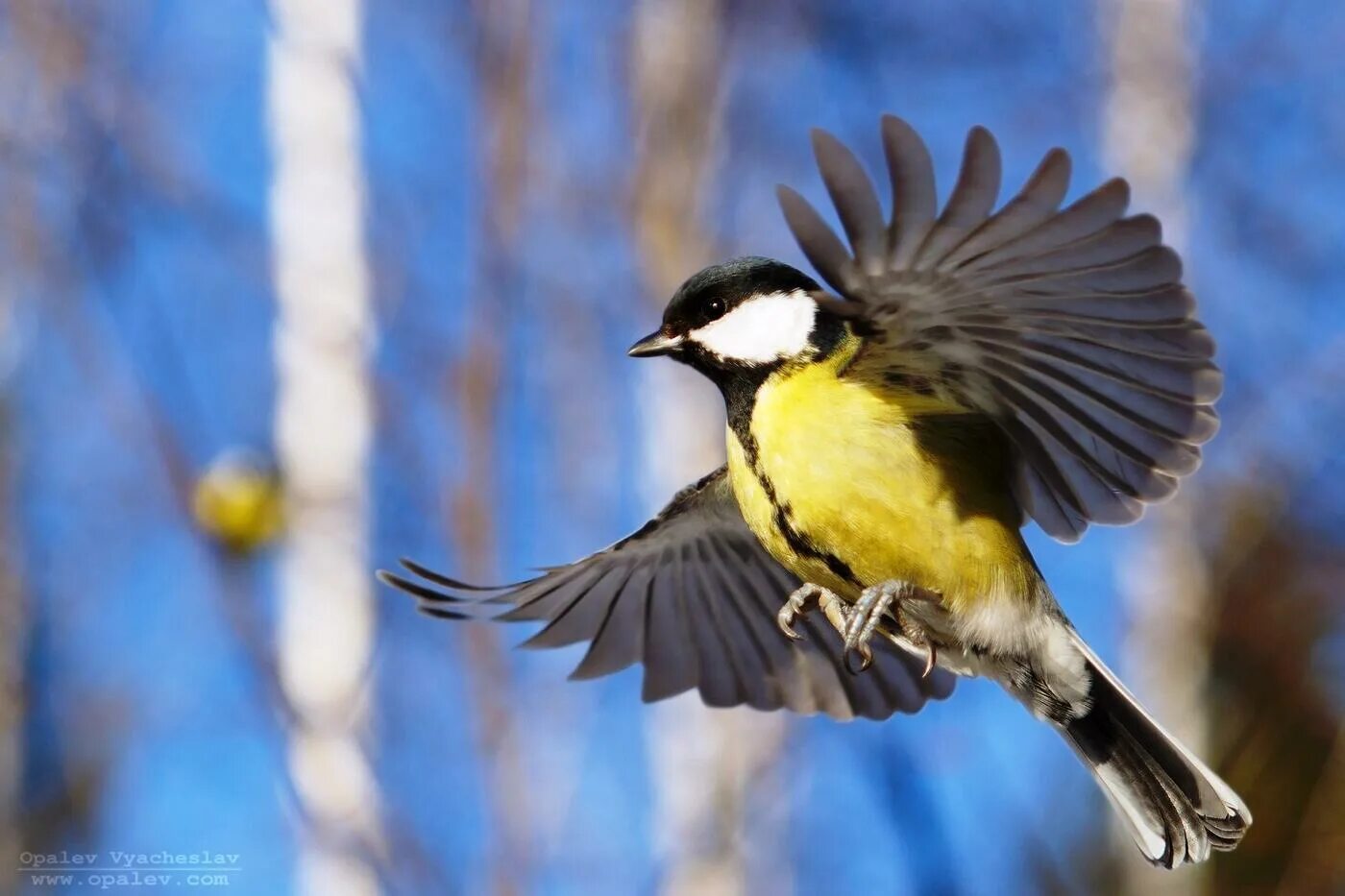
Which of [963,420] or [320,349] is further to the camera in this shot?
[320,349]

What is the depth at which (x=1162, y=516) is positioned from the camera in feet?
15.8

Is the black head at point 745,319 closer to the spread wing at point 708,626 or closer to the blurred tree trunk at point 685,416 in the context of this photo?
the spread wing at point 708,626

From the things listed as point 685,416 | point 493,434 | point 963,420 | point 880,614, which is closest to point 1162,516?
point 685,416

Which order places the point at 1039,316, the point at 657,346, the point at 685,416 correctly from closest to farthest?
1. the point at 1039,316
2. the point at 657,346
3. the point at 685,416

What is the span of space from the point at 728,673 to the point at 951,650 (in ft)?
1.87

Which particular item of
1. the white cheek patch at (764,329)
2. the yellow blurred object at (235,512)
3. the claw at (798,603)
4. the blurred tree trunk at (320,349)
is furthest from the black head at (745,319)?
the blurred tree trunk at (320,349)

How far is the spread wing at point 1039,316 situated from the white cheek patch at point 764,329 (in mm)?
156

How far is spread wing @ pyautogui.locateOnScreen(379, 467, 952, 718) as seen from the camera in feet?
8.06

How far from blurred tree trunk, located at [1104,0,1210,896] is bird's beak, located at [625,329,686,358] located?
9.15ft

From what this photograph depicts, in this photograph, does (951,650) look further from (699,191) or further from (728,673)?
(699,191)

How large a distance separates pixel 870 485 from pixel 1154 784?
2.43 ft

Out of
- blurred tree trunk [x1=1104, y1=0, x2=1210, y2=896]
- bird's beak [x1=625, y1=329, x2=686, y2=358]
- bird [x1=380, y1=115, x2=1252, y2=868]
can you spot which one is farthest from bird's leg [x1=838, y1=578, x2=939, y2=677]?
blurred tree trunk [x1=1104, y1=0, x2=1210, y2=896]

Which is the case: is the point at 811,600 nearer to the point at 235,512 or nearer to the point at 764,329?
the point at 764,329

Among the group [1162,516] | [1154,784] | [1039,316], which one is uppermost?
[1039,316]
